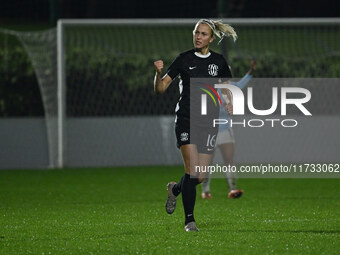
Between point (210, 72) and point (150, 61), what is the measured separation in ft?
37.8

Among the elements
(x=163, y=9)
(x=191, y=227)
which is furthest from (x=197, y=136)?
(x=163, y=9)

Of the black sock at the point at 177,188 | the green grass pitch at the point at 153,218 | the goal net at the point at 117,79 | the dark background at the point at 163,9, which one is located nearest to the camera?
the green grass pitch at the point at 153,218

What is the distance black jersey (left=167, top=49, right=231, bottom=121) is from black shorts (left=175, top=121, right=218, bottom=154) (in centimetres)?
11

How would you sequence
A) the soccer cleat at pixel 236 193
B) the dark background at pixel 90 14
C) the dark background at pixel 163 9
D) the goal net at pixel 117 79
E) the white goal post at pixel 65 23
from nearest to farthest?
the soccer cleat at pixel 236 193 → the white goal post at pixel 65 23 → the goal net at pixel 117 79 → the dark background at pixel 90 14 → the dark background at pixel 163 9

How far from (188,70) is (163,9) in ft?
69.0

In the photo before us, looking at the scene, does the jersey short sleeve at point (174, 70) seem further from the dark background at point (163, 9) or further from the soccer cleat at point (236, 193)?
the dark background at point (163, 9)

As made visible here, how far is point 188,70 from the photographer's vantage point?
8.24m

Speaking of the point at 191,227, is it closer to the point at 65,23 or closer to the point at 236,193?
the point at 236,193

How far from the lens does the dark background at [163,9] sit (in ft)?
81.7

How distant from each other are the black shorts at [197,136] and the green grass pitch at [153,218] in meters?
0.86

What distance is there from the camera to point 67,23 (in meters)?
17.5

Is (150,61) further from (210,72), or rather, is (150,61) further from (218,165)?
(210,72)

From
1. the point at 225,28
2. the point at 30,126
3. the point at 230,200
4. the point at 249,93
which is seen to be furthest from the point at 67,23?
the point at 225,28

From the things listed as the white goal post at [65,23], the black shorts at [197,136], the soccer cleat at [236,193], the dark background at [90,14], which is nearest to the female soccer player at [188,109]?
the black shorts at [197,136]
